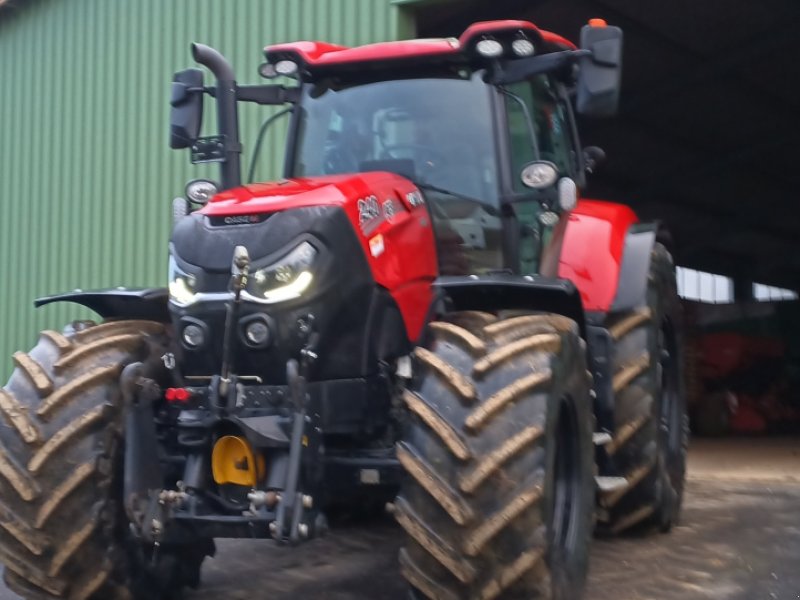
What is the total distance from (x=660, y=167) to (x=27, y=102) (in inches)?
421

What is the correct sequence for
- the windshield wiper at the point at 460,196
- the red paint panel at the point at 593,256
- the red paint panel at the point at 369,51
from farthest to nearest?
1. the red paint panel at the point at 593,256
2. the red paint panel at the point at 369,51
3. the windshield wiper at the point at 460,196

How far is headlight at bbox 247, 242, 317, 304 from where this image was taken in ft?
12.1

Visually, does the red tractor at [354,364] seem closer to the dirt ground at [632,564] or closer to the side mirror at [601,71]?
the side mirror at [601,71]

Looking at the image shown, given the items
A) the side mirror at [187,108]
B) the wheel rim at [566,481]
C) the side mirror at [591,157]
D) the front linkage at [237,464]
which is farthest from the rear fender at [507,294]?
the side mirror at [591,157]

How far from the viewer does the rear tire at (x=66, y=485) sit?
12.2 ft

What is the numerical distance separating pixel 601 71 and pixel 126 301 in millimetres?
2301

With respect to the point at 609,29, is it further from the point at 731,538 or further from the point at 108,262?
the point at 108,262

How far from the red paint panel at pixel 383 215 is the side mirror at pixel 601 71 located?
0.86 metres

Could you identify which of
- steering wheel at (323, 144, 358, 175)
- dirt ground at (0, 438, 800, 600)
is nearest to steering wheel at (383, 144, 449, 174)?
steering wheel at (323, 144, 358, 175)

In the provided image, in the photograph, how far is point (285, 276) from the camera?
12.1ft

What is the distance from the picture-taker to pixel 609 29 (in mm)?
4395

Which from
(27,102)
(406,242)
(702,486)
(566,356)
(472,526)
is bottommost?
(702,486)

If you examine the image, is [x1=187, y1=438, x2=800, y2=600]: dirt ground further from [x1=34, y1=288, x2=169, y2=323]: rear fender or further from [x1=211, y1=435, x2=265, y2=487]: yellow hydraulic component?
[x1=34, y1=288, x2=169, y2=323]: rear fender

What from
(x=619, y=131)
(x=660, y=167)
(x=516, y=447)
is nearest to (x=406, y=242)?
(x=516, y=447)
